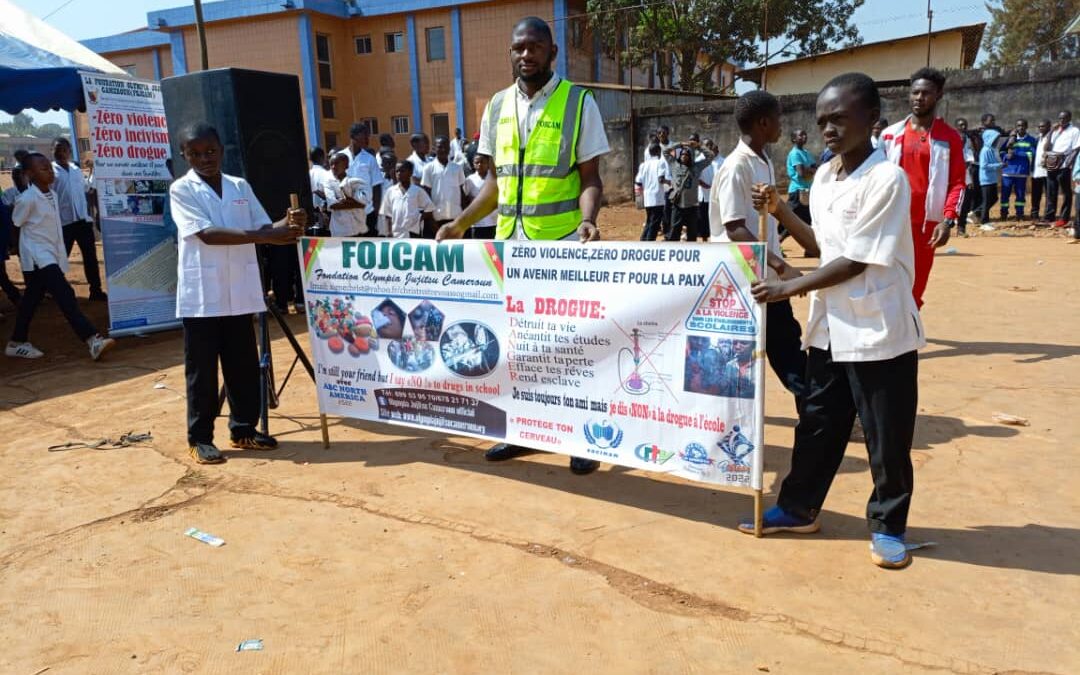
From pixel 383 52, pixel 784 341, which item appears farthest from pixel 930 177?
pixel 383 52

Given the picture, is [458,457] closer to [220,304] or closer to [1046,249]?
[220,304]

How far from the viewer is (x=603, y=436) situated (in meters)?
3.55

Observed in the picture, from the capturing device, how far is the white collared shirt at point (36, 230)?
7.22m

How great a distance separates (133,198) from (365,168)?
2506 mm

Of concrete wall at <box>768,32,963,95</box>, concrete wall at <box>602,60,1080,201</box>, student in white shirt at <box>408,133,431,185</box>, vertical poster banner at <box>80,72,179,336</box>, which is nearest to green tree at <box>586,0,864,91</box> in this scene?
concrete wall at <box>768,32,963,95</box>

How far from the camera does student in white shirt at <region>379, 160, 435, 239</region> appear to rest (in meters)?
9.14

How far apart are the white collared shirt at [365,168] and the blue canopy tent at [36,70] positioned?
8.34ft

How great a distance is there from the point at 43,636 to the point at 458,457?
215cm

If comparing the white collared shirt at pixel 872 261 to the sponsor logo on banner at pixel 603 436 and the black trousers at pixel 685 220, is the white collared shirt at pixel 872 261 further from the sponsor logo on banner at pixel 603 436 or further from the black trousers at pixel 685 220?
the black trousers at pixel 685 220

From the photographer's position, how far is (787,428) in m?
4.70

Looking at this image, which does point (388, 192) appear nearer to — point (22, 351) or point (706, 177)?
point (22, 351)

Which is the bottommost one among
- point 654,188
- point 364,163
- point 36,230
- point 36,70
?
point 36,230

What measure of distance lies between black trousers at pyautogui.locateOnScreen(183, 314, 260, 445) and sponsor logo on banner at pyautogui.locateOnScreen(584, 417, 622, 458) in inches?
88.1

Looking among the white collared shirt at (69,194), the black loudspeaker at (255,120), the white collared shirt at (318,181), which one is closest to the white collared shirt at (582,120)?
the black loudspeaker at (255,120)
